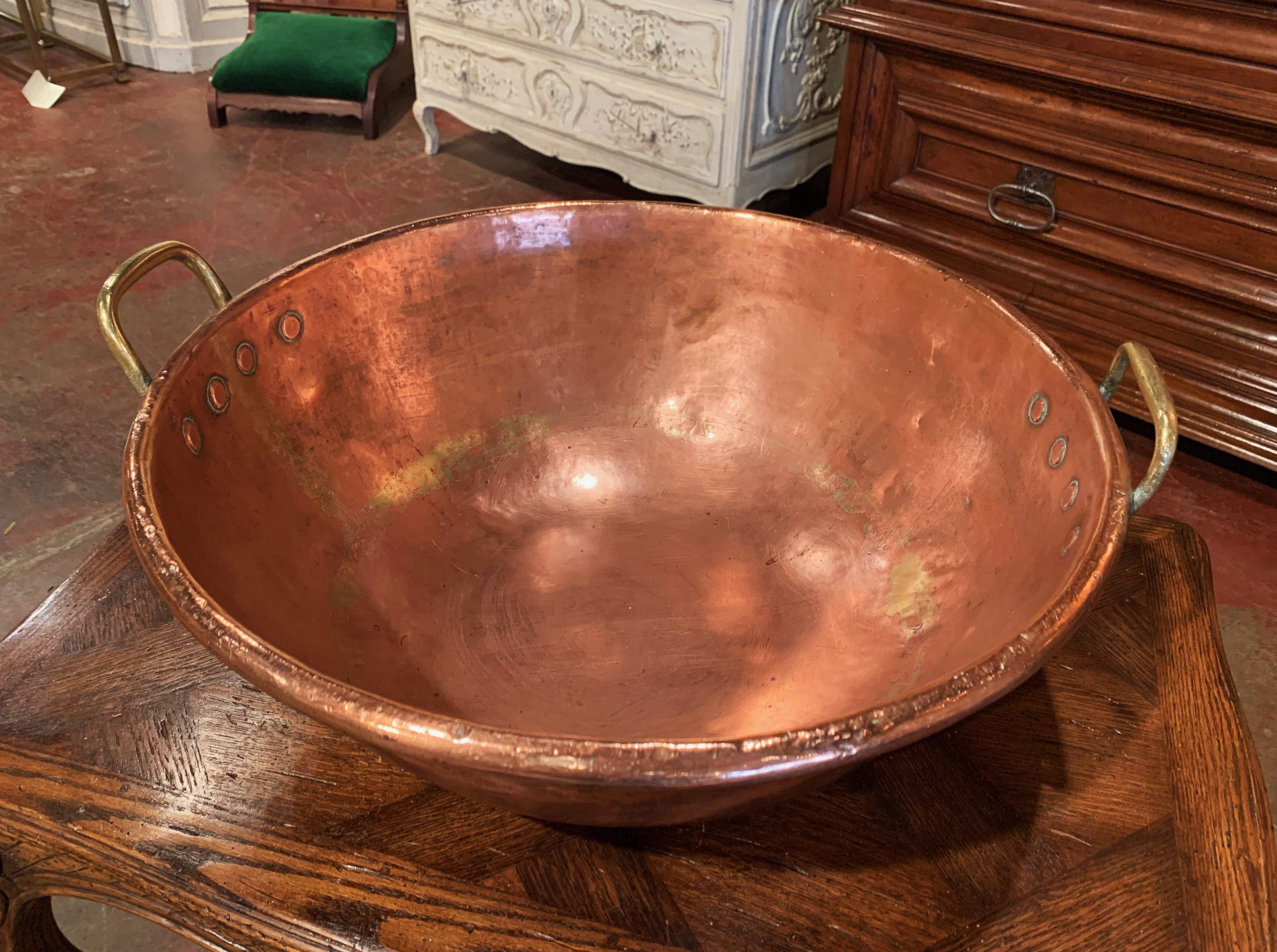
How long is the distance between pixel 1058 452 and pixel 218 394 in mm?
655

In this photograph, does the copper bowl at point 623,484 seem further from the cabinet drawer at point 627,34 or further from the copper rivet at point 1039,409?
the cabinet drawer at point 627,34

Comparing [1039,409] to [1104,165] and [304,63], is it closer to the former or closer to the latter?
[1104,165]

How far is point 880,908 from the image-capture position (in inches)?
25.5

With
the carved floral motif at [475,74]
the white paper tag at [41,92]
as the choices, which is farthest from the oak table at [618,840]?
the white paper tag at [41,92]

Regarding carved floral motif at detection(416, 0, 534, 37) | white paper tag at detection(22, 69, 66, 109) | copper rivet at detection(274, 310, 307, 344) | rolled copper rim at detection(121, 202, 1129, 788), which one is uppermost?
rolled copper rim at detection(121, 202, 1129, 788)

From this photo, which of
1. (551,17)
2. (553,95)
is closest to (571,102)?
A: (553,95)

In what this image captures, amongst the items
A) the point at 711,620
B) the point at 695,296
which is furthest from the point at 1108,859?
the point at 695,296

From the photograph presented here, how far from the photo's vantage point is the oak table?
2.07 ft

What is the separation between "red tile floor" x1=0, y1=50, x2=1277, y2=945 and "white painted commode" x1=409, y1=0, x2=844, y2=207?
1.01 ft

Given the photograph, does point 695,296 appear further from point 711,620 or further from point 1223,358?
point 1223,358

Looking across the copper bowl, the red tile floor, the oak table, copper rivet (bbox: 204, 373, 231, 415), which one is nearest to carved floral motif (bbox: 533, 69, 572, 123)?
the red tile floor

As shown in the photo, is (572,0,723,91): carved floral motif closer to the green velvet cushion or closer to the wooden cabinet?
the wooden cabinet

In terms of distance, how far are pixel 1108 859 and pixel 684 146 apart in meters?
1.69

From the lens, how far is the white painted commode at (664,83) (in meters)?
1.89
